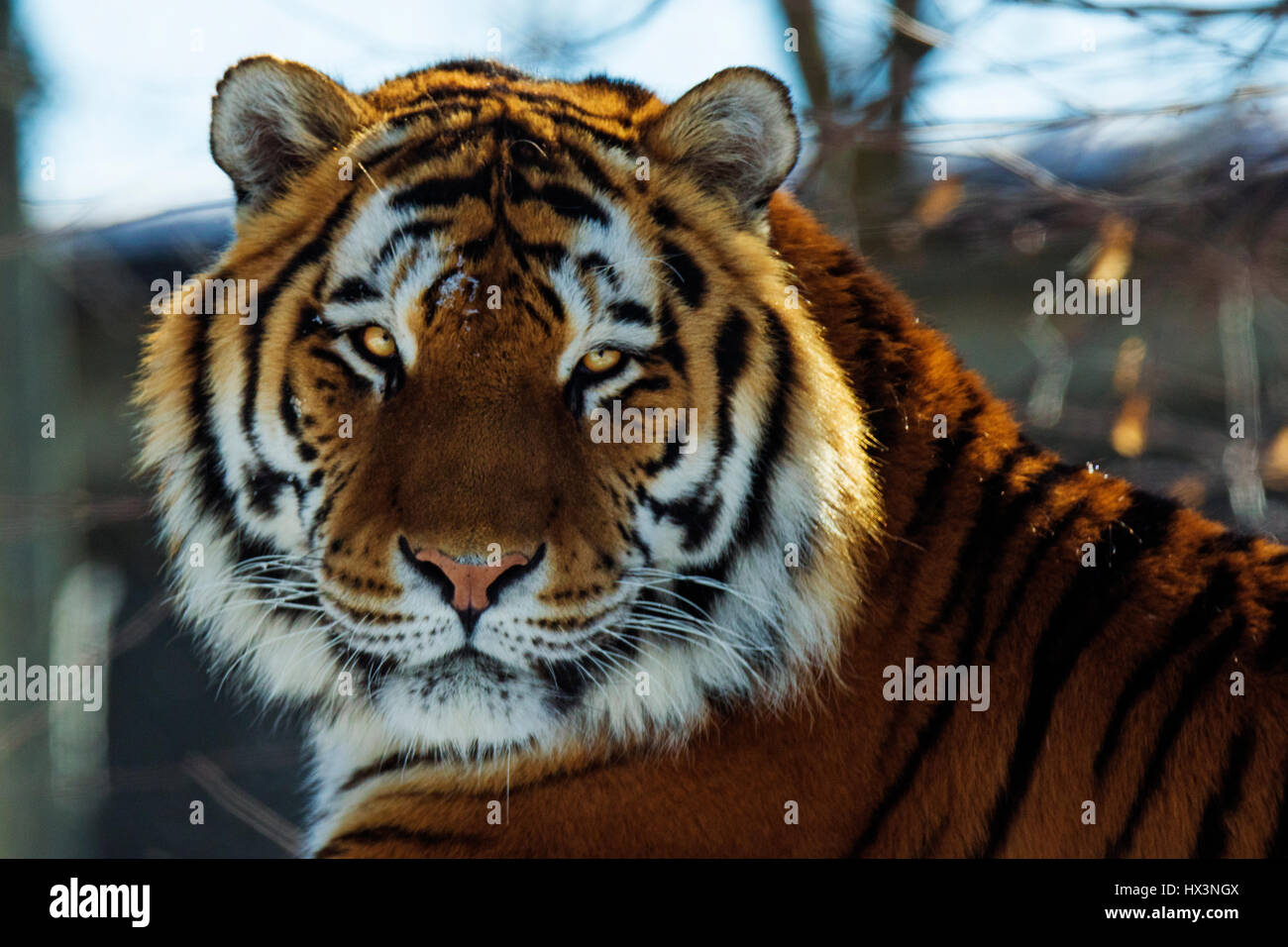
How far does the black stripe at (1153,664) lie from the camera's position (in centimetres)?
164

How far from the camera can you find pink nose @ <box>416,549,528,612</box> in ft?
5.20

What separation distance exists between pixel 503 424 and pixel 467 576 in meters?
0.20

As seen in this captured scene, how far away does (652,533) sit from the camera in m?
1.77

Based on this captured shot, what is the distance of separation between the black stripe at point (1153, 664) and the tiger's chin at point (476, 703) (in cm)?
70

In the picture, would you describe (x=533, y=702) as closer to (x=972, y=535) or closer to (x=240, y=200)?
(x=972, y=535)

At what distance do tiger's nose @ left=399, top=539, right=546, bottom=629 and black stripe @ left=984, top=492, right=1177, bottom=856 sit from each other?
67 centimetres

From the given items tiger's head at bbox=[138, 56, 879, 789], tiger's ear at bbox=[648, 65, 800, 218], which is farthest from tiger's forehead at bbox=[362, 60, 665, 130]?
tiger's ear at bbox=[648, 65, 800, 218]

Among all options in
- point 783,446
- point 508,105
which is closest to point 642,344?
point 783,446

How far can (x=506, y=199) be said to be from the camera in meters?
1.79

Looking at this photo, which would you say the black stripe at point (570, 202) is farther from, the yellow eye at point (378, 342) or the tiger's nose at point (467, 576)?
the tiger's nose at point (467, 576)

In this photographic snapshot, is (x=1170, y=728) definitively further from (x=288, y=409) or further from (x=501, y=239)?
(x=288, y=409)

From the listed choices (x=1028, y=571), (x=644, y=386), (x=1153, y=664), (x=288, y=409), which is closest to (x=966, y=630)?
(x=1028, y=571)

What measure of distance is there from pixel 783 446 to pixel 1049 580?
399mm
